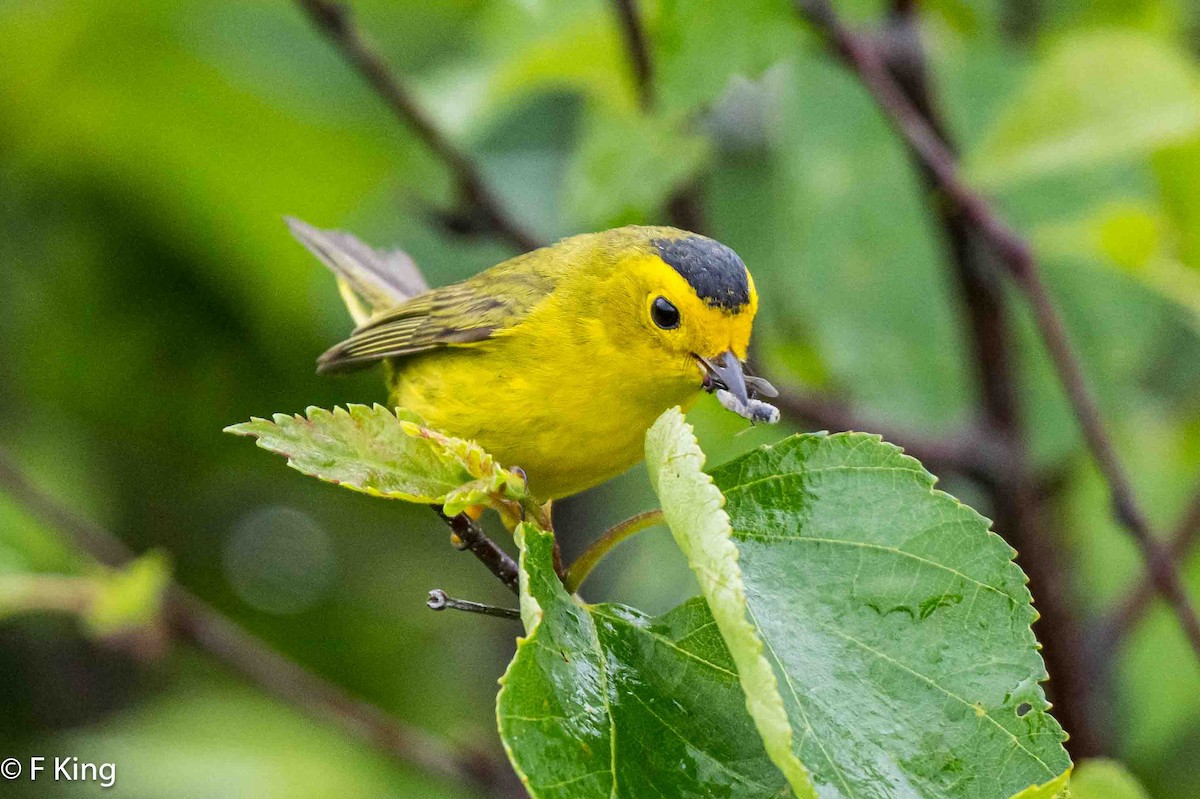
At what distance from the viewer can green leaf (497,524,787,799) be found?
1324 mm

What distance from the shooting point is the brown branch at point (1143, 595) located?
3457 mm

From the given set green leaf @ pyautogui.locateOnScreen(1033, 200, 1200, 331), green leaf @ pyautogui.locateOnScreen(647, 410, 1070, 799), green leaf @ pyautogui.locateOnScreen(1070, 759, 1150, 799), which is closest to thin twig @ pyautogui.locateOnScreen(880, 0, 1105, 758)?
green leaf @ pyautogui.locateOnScreen(1033, 200, 1200, 331)

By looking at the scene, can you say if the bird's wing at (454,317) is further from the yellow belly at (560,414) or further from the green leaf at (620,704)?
the green leaf at (620,704)

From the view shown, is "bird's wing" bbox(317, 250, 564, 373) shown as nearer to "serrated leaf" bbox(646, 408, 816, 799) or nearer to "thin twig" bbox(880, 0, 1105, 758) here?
"thin twig" bbox(880, 0, 1105, 758)

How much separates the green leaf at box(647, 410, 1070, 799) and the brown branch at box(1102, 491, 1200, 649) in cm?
Result: 217

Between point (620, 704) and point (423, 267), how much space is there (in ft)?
11.2

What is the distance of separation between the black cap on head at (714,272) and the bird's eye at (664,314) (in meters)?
0.07

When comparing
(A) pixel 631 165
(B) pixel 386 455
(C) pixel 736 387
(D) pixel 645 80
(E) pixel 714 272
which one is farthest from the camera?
(D) pixel 645 80

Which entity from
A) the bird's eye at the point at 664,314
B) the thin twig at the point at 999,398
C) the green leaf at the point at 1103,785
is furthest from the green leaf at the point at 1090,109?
the green leaf at the point at 1103,785

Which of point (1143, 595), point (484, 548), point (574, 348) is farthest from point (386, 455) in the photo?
point (1143, 595)

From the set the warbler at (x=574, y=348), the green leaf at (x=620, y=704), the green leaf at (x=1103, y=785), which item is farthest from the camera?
the warbler at (x=574, y=348)

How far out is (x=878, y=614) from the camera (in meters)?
1.50

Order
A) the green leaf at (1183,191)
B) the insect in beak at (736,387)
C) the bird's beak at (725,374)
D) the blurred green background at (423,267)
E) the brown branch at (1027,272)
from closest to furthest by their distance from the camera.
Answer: the insect in beak at (736,387)
the bird's beak at (725,374)
the brown branch at (1027,272)
the green leaf at (1183,191)
the blurred green background at (423,267)

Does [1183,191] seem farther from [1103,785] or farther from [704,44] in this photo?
[1103,785]
